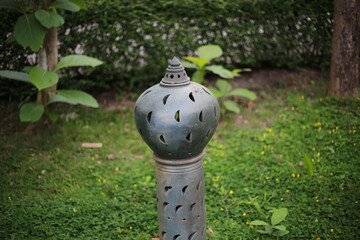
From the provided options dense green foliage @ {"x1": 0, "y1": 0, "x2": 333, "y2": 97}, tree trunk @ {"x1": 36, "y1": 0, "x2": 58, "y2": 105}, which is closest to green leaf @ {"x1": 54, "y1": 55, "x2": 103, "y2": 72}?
tree trunk @ {"x1": 36, "y1": 0, "x2": 58, "y2": 105}

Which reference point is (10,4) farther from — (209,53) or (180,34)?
(209,53)

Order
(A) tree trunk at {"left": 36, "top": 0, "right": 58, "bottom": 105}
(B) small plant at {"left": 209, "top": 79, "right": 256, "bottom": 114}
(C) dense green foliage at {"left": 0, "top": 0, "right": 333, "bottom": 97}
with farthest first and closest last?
(C) dense green foliage at {"left": 0, "top": 0, "right": 333, "bottom": 97} < (B) small plant at {"left": 209, "top": 79, "right": 256, "bottom": 114} < (A) tree trunk at {"left": 36, "top": 0, "right": 58, "bottom": 105}

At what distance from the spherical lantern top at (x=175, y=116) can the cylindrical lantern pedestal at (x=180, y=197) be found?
73mm

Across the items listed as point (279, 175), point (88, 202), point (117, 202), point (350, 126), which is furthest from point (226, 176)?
point (350, 126)

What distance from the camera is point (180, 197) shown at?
2.19 metres

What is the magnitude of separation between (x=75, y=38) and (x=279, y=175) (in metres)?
3.37

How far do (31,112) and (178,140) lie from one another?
102 inches

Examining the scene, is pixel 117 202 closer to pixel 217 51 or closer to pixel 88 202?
pixel 88 202

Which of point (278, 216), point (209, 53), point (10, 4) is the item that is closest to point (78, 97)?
point (10, 4)

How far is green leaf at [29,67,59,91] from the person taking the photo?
3633 mm

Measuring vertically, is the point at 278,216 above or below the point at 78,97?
below

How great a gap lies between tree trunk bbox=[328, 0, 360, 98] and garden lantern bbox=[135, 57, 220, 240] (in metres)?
3.34

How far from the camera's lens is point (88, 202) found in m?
3.29

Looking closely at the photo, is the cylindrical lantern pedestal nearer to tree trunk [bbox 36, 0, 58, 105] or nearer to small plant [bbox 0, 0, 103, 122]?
small plant [bbox 0, 0, 103, 122]
